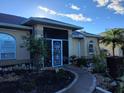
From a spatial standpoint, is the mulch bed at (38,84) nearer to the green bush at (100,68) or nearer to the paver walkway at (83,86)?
the paver walkway at (83,86)

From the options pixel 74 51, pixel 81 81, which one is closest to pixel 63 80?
pixel 81 81

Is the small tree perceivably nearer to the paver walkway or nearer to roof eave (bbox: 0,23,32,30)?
roof eave (bbox: 0,23,32,30)

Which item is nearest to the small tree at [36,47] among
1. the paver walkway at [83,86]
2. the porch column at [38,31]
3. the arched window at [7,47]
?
the arched window at [7,47]

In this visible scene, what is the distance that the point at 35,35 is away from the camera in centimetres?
1722

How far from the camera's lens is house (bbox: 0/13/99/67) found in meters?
16.2

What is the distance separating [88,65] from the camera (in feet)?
63.2

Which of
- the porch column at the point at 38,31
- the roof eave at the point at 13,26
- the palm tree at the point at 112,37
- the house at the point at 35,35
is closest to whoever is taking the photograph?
the roof eave at the point at 13,26

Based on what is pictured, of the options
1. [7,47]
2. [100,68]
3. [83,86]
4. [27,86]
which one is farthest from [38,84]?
[100,68]

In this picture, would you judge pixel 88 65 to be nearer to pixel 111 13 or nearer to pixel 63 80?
pixel 63 80

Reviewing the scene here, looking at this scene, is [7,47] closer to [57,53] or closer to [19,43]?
[19,43]

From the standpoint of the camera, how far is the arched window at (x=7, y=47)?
16.0 meters

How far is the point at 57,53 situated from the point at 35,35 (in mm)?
3637

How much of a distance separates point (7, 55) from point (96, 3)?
1332 centimetres

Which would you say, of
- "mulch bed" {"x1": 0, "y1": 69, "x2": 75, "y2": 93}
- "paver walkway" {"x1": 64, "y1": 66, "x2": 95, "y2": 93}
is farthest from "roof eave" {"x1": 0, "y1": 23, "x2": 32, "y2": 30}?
"paver walkway" {"x1": 64, "y1": 66, "x2": 95, "y2": 93}
